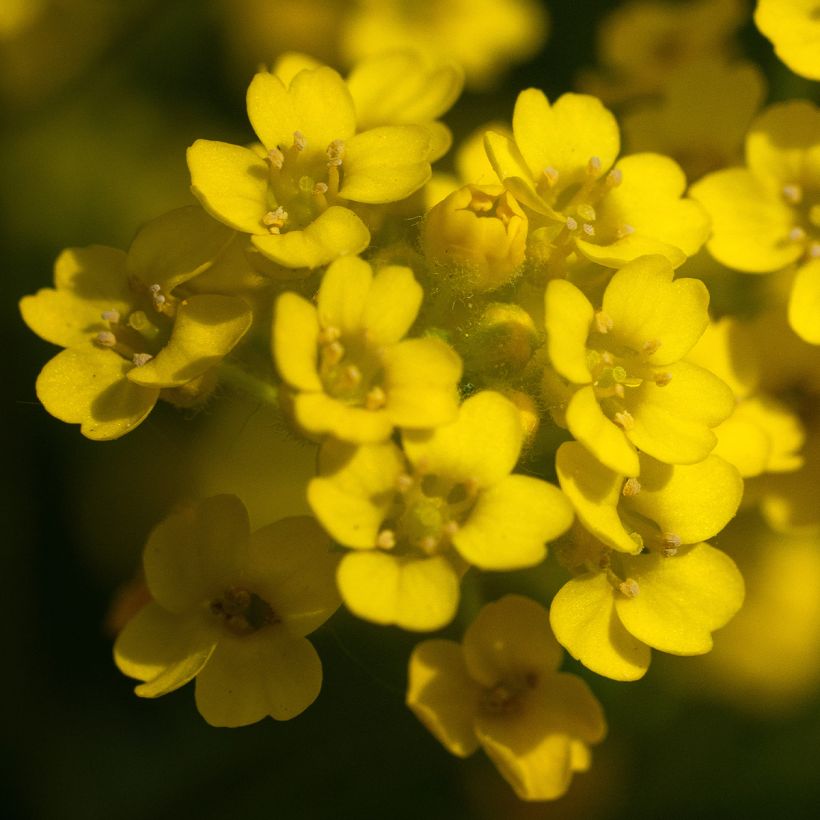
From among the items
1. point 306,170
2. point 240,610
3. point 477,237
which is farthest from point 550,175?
point 240,610

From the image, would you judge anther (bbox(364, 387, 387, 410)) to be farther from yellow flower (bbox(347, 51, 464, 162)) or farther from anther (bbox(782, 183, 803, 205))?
anther (bbox(782, 183, 803, 205))

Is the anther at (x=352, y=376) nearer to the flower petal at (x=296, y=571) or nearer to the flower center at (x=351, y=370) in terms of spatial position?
the flower center at (x=351, y=370)

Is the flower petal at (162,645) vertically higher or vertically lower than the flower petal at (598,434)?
lower

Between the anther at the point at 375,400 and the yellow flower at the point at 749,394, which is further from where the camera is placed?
the yellow flower at the point at 749,394

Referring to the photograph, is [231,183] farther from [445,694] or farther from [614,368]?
[445,694]

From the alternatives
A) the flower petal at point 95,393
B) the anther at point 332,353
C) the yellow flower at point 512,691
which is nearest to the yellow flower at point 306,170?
the anther at point 332,353
